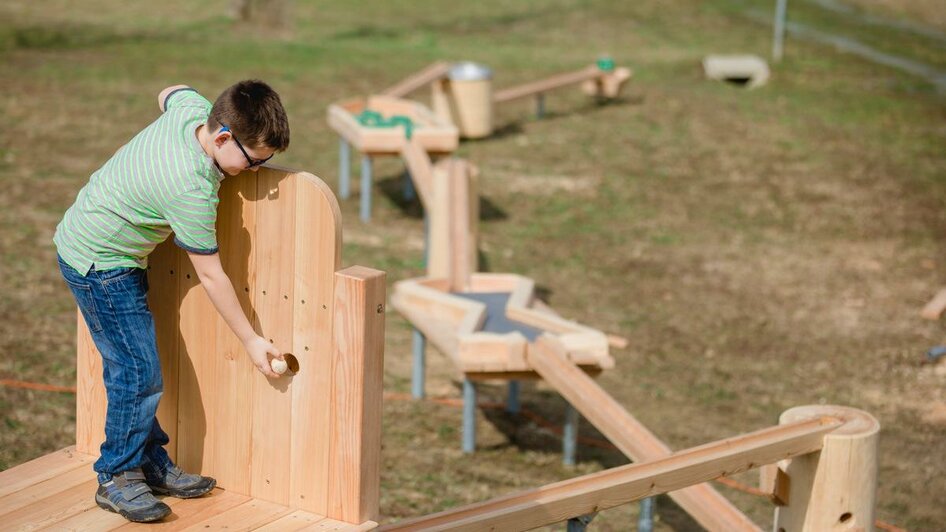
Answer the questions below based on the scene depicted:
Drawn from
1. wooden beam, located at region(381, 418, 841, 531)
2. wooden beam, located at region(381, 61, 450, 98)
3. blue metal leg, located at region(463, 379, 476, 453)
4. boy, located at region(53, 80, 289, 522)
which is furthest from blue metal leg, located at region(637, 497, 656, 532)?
wooden beam, located at region(381, 61, 450, 98)

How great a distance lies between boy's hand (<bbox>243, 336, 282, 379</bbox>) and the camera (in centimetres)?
294

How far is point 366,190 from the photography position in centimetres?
974

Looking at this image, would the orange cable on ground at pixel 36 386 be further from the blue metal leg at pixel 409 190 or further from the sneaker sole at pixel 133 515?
the blue metal leg at pixel 409 190

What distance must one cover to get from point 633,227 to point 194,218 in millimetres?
7419

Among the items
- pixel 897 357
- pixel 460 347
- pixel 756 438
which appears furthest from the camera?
pixel 897 357

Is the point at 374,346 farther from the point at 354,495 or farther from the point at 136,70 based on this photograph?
the point at 136,70

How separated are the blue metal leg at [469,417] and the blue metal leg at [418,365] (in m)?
0.61

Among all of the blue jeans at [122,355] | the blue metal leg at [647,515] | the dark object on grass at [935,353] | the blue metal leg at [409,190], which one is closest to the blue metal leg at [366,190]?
the blue metal leg at [409,190]

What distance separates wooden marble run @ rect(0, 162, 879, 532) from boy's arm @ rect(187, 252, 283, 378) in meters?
0.05

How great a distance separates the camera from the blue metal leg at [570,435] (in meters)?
5.86

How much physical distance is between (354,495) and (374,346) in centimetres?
37

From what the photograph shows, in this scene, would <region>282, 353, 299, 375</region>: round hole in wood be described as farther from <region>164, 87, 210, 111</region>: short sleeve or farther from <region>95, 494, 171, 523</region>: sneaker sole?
<region>164, 87, 210, 111</region>: short sleeve

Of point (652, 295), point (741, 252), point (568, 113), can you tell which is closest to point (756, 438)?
point (652, 295)

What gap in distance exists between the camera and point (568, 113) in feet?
47.2
